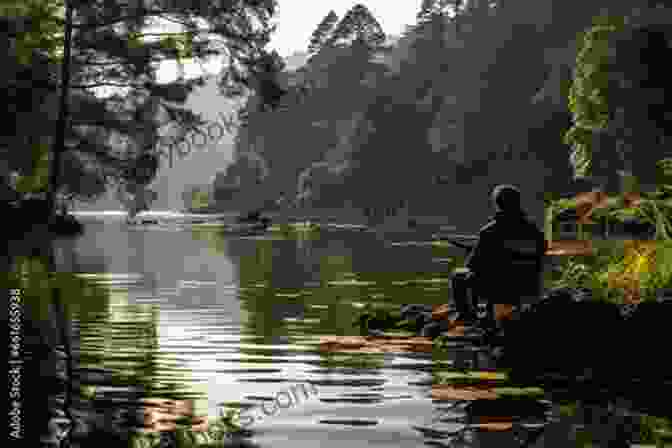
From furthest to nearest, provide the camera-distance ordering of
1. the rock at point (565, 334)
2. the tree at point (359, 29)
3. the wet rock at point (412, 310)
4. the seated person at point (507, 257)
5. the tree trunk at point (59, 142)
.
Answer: the tree at point (359, 29), the tree trunk at point (59, 142), the wet rock at point (412, 310), the seated person at point (507, 257), the rock at point (565, 334)

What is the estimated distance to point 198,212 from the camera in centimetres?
15362

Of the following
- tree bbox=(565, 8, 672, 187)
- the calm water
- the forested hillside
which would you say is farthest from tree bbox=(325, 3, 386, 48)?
the calm water

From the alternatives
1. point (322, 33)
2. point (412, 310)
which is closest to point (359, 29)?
point (322, 33)

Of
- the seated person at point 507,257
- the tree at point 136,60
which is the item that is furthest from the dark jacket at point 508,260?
the tree at point 136,60

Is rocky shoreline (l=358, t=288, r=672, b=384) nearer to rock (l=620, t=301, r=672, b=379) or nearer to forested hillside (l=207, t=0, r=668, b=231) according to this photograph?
rock (l=620, t=301, r=672, b=379)

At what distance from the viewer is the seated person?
495 inches

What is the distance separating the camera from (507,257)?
41.6 feet

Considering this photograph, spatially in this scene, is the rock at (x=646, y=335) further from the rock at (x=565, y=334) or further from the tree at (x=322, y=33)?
the tree at (x=322, y=33)

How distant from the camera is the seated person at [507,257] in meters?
12.6

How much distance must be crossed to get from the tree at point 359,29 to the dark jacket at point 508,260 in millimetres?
127449

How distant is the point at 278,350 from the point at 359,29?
427 ft

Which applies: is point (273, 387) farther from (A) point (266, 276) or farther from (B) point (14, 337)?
(A) point (266, 276)

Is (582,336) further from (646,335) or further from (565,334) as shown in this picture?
(646,335)

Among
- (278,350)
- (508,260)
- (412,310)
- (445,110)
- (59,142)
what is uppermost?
(445,110)
